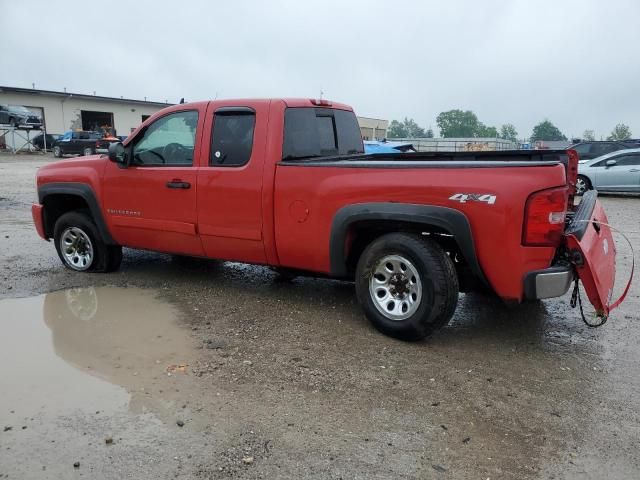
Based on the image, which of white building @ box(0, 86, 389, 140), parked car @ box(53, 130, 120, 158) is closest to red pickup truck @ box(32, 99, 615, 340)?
parked car @ box(53, 130, 120, 158)

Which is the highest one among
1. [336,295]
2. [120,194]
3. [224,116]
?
[224,116]

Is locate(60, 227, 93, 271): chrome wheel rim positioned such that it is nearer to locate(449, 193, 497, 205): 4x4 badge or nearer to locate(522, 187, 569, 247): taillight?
locate(449, 193, 497, 205): 4x4 badge

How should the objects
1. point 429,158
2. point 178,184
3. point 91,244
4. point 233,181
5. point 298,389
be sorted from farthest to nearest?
point 91,244
point 429,158
point 178,184
point 233,181
point 298,389

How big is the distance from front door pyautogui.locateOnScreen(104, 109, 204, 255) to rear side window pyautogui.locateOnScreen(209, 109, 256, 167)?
22 centimetres

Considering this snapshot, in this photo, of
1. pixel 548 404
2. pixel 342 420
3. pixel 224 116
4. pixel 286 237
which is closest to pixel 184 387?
pixel 342 420

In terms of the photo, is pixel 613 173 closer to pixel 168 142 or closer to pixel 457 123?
pixel 168 142

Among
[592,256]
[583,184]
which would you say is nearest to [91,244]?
[592,256]

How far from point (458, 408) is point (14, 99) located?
45.2 m

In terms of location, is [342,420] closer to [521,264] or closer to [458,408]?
[458,408]

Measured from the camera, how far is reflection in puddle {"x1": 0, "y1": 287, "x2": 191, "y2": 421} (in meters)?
3.49

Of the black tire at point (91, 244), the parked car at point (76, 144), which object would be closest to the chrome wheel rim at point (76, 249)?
the black tire at point (91, 244)

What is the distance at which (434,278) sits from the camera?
162 inches

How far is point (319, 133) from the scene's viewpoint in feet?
17.7

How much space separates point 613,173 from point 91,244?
1468 cm
